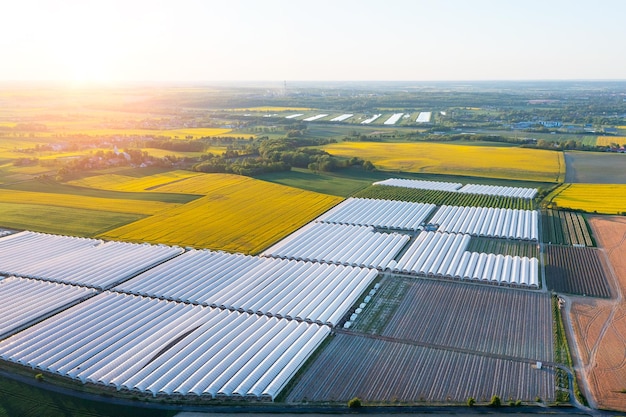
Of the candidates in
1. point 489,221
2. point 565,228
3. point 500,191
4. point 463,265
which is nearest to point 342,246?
point 463,265

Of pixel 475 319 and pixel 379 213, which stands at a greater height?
pixel 379 213

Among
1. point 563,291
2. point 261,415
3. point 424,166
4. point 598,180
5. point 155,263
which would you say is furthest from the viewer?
point 424,166

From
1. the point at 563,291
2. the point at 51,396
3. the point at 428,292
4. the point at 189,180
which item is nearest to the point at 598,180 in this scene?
the point at 563,291

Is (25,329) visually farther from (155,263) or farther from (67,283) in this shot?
(155,263)

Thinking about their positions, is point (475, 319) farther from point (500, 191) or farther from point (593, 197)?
point (593, 197)

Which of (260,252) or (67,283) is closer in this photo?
(67,283)

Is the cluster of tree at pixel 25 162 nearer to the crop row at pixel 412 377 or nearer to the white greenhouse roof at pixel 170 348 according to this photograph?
the white greenhouse roof at pixel 170 348

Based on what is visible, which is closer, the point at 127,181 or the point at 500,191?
the point at 500,191
